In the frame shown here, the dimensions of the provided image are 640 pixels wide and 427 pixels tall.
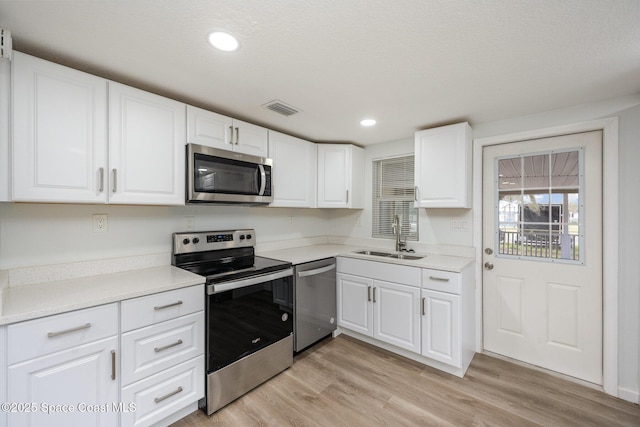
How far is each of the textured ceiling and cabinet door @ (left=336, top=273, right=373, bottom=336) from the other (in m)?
1.70

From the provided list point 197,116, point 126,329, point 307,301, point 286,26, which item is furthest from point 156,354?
point 286,26

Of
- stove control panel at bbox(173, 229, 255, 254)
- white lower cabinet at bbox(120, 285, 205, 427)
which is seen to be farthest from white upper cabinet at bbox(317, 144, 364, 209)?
white lower cabinet at bbox(120, 285, 205, 427)

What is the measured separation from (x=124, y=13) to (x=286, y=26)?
2.34 ft

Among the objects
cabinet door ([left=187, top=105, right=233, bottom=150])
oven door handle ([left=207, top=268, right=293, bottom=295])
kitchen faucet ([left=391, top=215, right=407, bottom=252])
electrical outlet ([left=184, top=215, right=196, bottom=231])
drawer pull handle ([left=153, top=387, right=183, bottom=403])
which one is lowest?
drawer pull handle ([left=153, top=387, right=183, bottom=403])

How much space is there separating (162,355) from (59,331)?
0.54m

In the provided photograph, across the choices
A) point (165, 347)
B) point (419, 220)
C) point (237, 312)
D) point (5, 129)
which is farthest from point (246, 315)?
point (419, 220)

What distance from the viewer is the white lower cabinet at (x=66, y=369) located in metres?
1.19

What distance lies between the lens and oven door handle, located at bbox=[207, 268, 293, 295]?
5.87ft

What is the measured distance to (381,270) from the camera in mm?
2605

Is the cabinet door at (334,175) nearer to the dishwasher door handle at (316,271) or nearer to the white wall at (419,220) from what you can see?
the white wall at (419,220)

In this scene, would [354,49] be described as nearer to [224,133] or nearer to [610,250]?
[224,133]

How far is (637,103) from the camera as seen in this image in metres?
1.94

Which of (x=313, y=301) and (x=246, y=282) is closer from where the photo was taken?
(x=246, y=282)

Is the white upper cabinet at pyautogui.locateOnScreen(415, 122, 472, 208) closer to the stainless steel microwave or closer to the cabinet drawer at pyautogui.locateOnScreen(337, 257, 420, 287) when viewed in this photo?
the cabinet drawer at pyautogui.locateOnScreen(337, 257, 420, 287)
